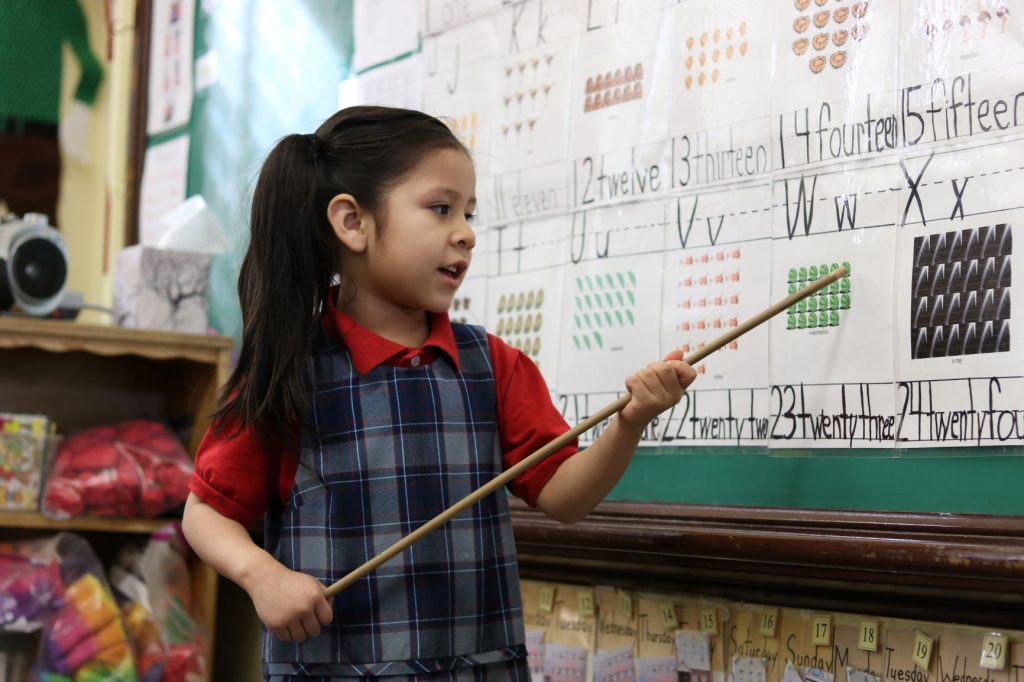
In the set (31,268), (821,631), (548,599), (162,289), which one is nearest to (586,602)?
(548,599)

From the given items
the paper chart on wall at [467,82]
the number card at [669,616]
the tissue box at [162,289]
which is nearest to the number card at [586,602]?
the number card at [669,616]

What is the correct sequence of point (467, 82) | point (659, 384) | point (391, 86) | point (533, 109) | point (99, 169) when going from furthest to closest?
1. point (99, 169)
2. point (391, 86)
3. point (467, 82)
4. point (533, 109)
5. point (659, 384)

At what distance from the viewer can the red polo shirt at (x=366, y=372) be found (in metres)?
1.24

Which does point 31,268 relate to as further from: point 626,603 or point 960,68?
point 960,68

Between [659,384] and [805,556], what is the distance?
1.03ft

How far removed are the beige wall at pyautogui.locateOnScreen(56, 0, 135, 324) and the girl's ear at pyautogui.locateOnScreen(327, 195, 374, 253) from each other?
6.84 ft

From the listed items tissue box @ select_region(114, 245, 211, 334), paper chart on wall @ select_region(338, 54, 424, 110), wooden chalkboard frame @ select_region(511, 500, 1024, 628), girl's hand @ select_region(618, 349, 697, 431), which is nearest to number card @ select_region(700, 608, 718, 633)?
wooden chalkboard frame @ select_region(511, 500, 1024, 628)

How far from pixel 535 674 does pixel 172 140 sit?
6.06ft

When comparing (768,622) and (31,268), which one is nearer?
(768,622)

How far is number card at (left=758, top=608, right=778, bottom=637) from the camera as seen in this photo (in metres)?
1.37

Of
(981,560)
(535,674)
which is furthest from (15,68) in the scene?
(981,560)

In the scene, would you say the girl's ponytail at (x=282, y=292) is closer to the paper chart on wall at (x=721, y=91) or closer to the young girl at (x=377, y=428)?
the young girl at (x=377, y=428)

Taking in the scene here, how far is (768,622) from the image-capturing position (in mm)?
1374

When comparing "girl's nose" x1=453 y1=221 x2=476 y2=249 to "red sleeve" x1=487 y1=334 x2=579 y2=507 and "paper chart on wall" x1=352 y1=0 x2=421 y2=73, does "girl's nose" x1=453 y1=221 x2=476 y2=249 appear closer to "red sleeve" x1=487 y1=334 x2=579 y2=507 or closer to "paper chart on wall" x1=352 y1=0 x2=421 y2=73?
"red sleeve" x1=487 y1=334 x2=579 y2=507
